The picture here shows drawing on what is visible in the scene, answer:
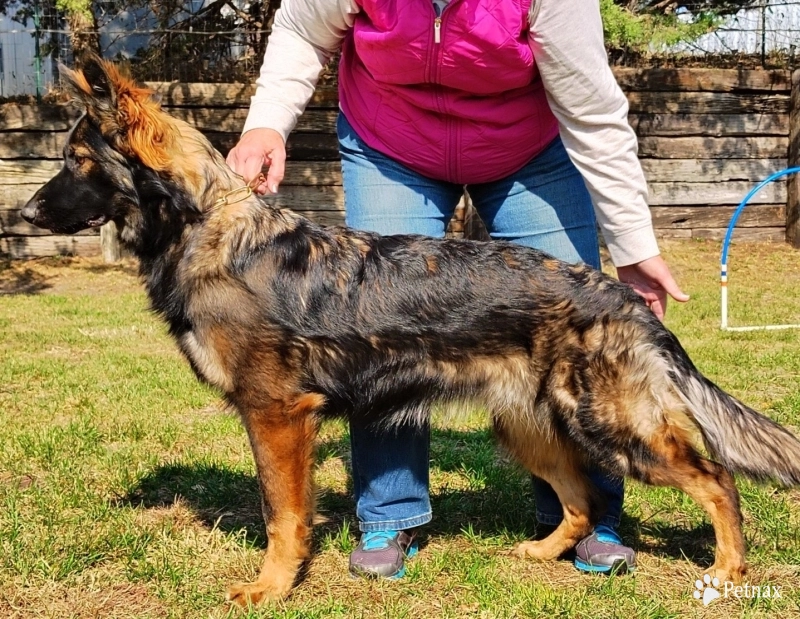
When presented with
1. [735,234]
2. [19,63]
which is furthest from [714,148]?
[19,63]

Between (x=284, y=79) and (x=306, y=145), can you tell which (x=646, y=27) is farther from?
(x=284, y=79)

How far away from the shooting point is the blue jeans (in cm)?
352

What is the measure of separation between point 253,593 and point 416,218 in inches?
64.8

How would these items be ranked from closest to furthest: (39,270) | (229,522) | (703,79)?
(229,522)
(39,270)
(703,79)

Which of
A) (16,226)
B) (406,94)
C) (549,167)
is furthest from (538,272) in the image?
(16,226)

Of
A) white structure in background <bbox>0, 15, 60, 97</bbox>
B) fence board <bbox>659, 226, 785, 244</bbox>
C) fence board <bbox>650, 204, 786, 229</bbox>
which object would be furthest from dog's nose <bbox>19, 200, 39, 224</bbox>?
fence board <bbox>659, 226, 785, 244</bbox>

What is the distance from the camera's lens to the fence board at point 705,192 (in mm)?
12477

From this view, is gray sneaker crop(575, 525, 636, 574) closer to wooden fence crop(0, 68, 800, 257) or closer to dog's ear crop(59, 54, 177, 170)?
dog's ear crop(59, 54, 177, 170)

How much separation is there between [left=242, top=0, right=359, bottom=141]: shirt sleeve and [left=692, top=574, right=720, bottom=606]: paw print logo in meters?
2.49

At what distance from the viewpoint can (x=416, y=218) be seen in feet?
11.6

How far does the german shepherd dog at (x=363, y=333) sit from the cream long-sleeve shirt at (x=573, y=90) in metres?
0.29

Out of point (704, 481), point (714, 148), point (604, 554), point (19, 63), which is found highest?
point (19, 63)

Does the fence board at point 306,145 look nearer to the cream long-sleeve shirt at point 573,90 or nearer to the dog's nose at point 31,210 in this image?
the cream long-sleeve shirt at point 573,90

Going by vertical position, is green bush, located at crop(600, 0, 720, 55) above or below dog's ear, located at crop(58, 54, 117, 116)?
above
